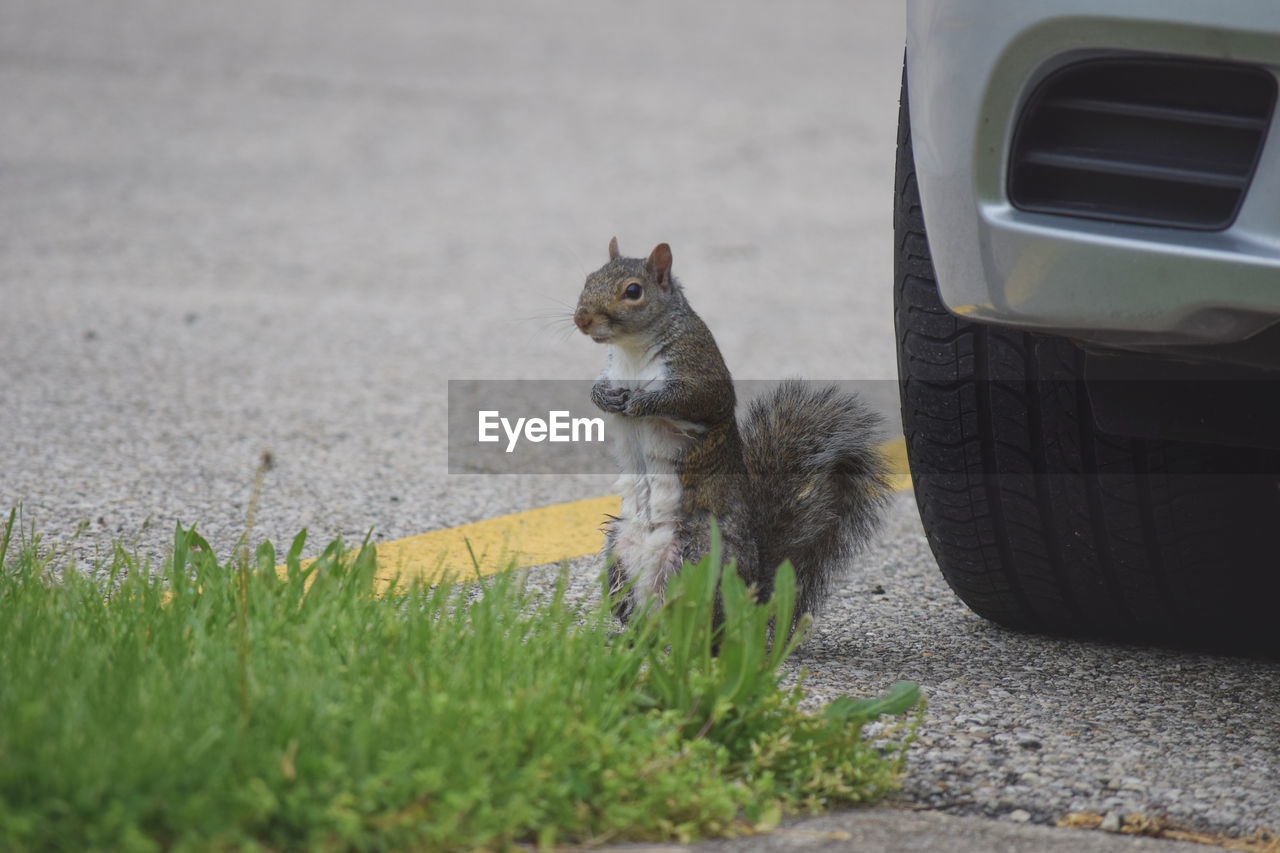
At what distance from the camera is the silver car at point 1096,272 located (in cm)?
188

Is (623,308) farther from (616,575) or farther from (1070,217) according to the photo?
(1070,217)

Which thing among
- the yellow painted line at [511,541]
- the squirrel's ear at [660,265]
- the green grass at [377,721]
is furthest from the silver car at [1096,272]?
the green grass at [377,721]

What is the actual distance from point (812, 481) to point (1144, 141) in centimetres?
109

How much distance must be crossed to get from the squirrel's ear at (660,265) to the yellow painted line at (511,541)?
60 centimetres

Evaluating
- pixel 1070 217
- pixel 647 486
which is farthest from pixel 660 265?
pixel 1070 217

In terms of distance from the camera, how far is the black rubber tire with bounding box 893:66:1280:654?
2.71 m

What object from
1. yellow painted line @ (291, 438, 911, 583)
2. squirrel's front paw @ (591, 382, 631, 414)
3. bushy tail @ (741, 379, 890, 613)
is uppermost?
squirrel's front paw @ (591, 382, 631, 414)

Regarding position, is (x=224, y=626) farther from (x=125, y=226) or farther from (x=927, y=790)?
(x=125, y=226)

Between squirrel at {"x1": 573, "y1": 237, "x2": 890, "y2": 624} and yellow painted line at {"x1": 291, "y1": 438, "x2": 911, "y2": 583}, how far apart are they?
0.17 m

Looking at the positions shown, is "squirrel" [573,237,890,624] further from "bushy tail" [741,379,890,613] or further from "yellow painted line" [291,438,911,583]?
"yellow painted line" [291,438,911,583]

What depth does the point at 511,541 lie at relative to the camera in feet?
11.4

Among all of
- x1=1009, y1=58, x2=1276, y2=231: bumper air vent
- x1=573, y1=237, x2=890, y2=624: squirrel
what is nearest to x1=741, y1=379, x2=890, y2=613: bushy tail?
x1=573, y1=237, x2=890, y2=624: squirrel

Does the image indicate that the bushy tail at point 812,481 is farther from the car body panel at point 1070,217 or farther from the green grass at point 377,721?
the car body panel at point 1070,217

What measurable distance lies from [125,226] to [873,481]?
5488 millimetres
